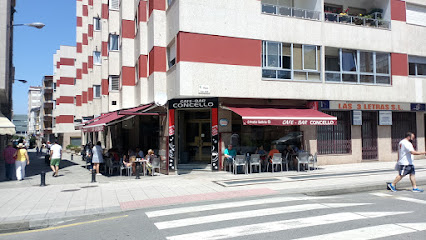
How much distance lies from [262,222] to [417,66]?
58.8 feet

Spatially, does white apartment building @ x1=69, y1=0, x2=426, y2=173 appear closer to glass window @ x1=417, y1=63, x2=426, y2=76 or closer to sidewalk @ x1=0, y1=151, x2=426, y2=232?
glass window @ x1=417, y1=63, x2=426, y2=76

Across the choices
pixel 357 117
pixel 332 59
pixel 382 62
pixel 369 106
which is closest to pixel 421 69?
pixel 382 62

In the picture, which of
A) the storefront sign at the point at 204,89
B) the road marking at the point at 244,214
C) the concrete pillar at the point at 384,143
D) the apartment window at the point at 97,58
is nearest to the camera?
the road marking at the point at 244,214

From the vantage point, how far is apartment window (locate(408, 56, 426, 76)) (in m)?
18.9

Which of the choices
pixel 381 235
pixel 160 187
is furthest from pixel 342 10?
pixel 381 235

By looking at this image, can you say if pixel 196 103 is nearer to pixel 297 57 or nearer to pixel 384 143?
pixel 297 57

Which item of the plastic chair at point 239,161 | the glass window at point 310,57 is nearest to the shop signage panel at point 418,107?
the glass window at point 310,57

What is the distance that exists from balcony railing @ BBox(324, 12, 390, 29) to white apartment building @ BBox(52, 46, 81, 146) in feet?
130

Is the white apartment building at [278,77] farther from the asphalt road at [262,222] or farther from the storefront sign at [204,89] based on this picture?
the asphalt road at [262,222]

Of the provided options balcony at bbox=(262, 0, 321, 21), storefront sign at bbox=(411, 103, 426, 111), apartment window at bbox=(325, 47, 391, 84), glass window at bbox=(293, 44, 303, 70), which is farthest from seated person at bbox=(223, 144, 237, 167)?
storefront sign at bbox=(411, 103, 426, 111)

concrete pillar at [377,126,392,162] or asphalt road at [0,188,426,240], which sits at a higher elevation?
concrete pillar at [377,126,392,162]

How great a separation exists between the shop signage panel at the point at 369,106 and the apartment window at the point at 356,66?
1.19 m

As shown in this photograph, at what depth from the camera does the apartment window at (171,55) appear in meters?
15.2

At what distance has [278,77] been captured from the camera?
1550 centimetres
